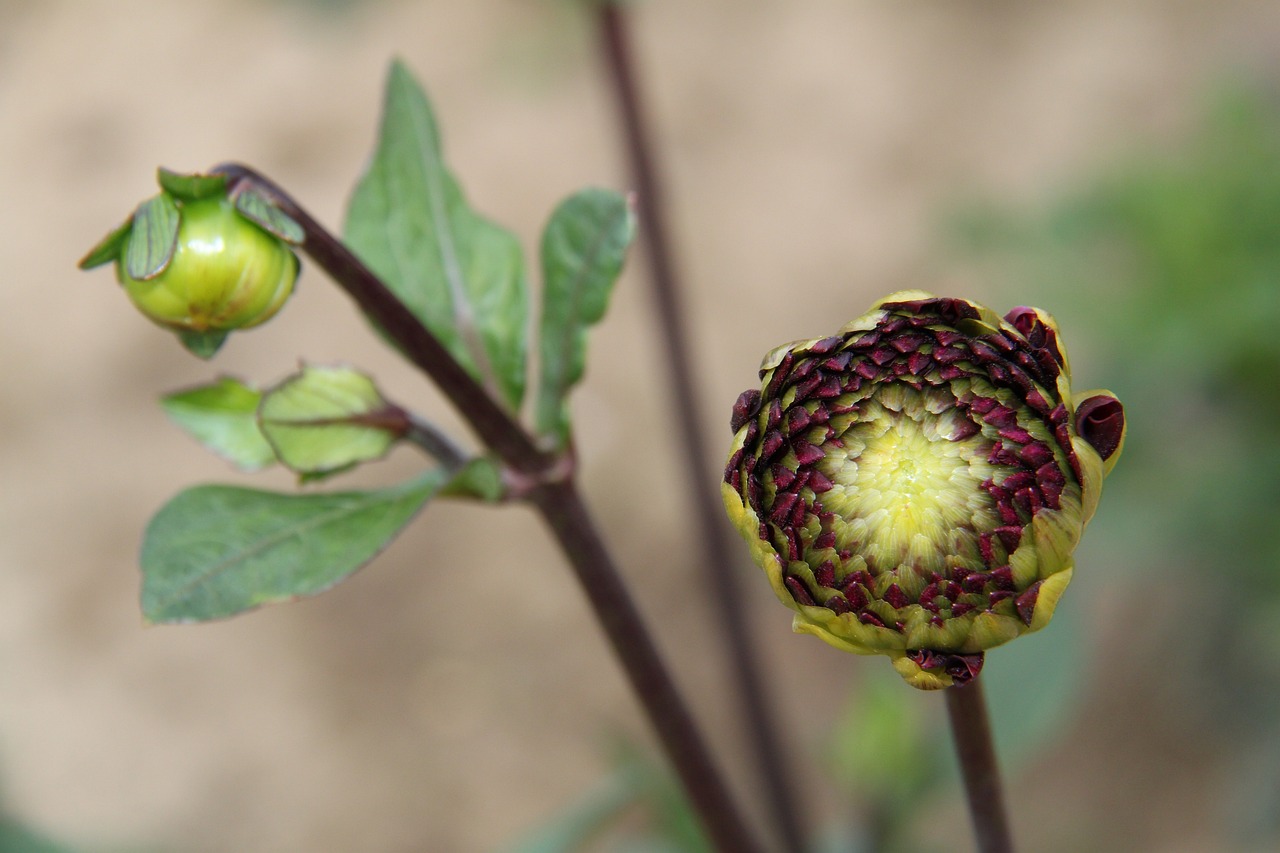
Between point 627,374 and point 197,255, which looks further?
point 627,374

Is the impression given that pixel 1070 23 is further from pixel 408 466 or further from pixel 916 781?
pixel 916 781

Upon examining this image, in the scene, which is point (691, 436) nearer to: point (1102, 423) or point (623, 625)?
point (623, 625)

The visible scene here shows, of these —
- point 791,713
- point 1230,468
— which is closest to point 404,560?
point 791,713

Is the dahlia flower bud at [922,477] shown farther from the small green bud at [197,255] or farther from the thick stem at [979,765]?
the small green bud at [197,255]

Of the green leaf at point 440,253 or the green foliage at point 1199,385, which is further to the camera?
the green foliage at point 1199,385

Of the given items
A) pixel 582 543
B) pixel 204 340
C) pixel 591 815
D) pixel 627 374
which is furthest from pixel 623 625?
pixel 627 374

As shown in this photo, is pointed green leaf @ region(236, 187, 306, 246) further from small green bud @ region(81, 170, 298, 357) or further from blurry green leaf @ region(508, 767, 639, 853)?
blurry green leaf @ region(508, 767, 639, 853)

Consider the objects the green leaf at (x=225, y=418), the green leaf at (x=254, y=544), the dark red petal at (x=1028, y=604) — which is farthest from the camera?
the green leaf at (x=225, y=418)

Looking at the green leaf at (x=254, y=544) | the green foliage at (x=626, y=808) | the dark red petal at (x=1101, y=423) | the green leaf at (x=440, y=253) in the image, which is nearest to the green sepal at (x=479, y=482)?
the green leaf at (x=254, y=544)
